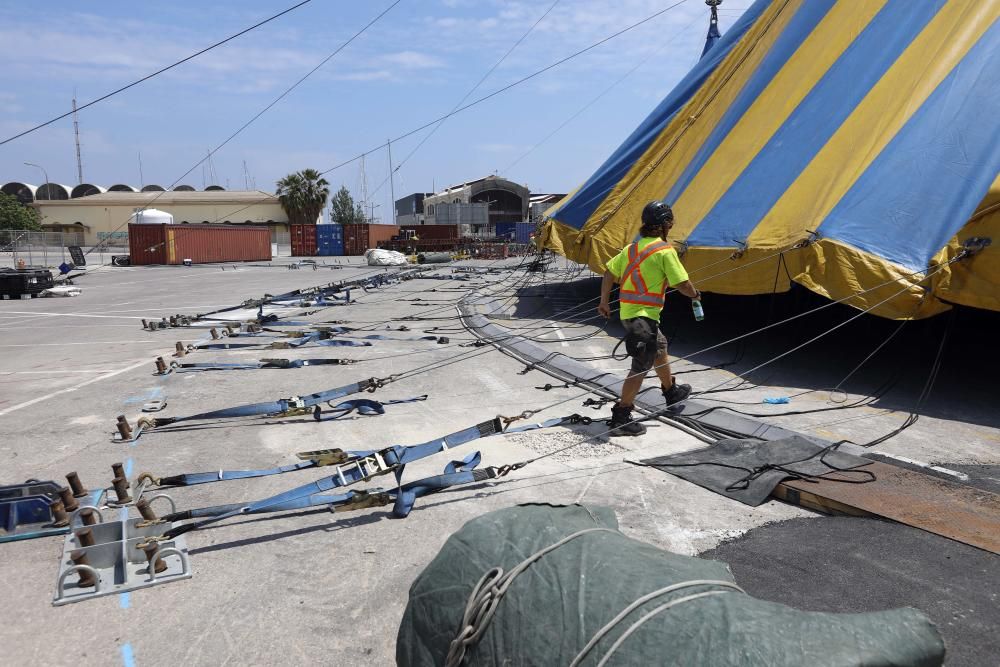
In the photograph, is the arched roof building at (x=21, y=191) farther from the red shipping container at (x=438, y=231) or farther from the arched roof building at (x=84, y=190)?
the red shipping container at (x=438, y=231)

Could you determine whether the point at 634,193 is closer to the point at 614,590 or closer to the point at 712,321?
the point at 712,321

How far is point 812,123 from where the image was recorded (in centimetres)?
815

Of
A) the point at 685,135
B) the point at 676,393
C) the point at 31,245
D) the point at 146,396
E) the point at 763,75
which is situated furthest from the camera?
the point at 31,245

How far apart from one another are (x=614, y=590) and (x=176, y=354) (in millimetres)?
9052

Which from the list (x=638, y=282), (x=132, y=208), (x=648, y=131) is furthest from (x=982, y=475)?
(x=132, y=208)

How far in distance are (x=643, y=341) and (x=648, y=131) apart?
25.7 feet

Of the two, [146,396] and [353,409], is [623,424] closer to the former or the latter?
[353,409]

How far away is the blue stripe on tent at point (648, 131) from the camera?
11719 millimetres

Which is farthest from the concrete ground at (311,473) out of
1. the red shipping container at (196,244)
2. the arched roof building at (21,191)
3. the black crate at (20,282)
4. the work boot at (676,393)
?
the arched roof building at (21,191)

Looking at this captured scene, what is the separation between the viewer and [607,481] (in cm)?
452

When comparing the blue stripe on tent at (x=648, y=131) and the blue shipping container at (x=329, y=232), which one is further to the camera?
the blue shipping container at (x=329, y=232)

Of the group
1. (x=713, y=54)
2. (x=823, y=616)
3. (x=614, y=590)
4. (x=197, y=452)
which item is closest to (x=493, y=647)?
(x=614, y=590)

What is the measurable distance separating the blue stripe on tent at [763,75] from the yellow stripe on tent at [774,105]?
0.13 m

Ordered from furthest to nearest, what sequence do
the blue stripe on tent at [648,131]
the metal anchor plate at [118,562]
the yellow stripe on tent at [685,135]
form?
the blue stripe on tent at [648,131], the yellow stripe on tent at [685,135], the metal anchor plate at [118,562]
